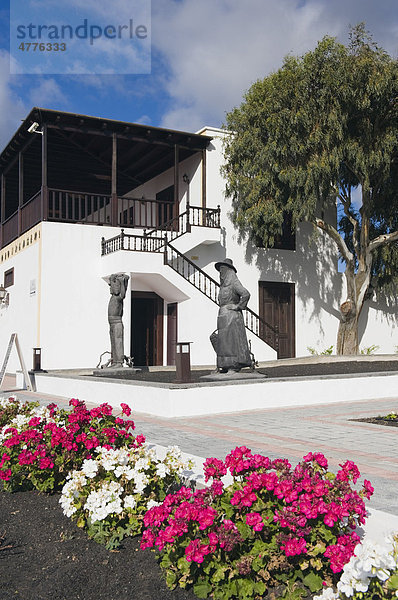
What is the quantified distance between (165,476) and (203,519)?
989 mm

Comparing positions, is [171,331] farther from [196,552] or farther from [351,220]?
[196,552]

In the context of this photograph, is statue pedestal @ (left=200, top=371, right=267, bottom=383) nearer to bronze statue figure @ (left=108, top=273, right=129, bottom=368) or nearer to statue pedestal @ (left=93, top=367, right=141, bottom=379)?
statue pedestal @ (left=93, top=367, right=141, bottom=379)

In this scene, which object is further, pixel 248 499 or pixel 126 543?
pixel 126 543

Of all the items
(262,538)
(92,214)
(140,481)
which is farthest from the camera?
(92,214)

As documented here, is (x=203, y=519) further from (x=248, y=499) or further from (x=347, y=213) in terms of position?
(x=347, y=213)

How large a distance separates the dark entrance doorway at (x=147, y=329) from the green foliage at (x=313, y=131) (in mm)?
4076

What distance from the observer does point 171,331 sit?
18438 mm

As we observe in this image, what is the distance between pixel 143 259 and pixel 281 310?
6243 mm

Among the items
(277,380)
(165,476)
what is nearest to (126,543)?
(165,476)

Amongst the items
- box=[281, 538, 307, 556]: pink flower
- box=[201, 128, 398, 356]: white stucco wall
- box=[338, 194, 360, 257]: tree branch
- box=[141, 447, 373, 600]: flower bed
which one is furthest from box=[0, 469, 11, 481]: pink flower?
box=[338, 194, 360, 257]: tree branch

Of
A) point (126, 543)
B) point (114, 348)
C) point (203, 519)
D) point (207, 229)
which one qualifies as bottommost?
point (126, 543)

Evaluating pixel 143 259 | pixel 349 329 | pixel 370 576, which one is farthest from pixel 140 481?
pixel 349 329

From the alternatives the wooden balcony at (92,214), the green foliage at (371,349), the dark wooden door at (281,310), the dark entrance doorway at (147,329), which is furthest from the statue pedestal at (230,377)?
the green foliage at (371,349)

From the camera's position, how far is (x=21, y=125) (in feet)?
57.8
